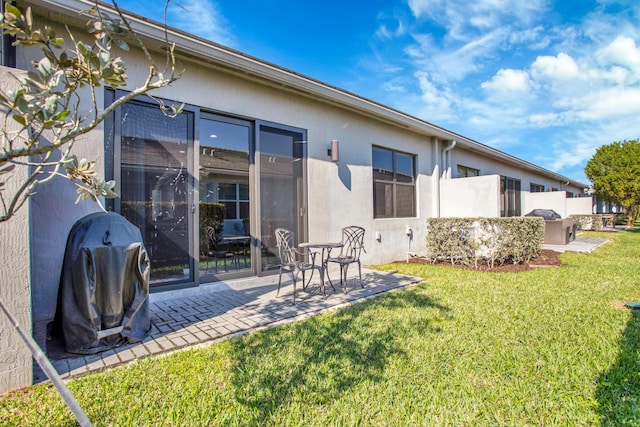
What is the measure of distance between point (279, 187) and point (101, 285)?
329 cm

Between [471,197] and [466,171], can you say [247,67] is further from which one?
[466,171]

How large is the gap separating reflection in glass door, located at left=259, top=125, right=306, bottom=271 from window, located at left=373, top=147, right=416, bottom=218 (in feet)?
7.52

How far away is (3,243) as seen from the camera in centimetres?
217

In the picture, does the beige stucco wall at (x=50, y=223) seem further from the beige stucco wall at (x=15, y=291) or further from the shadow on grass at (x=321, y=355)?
the shadow on grass at (x=321, y=355)

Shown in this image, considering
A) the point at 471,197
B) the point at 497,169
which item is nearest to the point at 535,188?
the point at 497,169

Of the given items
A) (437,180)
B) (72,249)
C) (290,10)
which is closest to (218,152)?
(72,249)

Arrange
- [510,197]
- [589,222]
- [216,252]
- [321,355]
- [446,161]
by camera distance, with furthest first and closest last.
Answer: [589,222] → [510,197] → [446,161] → [216,252] → [321,355]

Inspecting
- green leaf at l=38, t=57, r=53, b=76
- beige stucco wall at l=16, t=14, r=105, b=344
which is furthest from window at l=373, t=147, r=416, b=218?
green leaf at l=38, t=57, r=53, b=76

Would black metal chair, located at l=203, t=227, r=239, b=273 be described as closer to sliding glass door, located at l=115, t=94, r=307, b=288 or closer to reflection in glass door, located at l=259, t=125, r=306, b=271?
sliding glass door, located at l=115, t=94, r=307, b=288

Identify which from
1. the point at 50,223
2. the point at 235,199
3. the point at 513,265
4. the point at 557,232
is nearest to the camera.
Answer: the point at 50,223

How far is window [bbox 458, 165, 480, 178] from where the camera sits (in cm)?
1079

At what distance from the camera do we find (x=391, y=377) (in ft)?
7.85

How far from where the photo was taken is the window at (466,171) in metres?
10.8

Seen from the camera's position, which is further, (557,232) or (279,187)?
(557,232)
